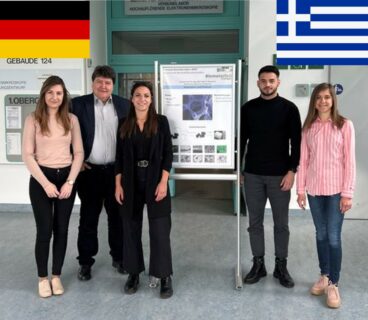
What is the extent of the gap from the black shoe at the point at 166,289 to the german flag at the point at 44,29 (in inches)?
103

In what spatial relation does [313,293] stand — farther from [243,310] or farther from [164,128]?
[164,128]

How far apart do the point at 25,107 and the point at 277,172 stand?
3063 mm

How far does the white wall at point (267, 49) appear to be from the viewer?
433cm

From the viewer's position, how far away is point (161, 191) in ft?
8.64

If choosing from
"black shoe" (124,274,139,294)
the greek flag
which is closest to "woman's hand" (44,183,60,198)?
"black shoe" (124,274,139,294)

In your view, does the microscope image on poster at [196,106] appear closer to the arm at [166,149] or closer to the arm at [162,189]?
the arm at [166,149]

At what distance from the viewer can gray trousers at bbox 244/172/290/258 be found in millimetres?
2770

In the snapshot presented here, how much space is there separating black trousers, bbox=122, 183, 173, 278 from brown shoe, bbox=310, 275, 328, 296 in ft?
3.06

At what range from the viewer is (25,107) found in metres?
4.58

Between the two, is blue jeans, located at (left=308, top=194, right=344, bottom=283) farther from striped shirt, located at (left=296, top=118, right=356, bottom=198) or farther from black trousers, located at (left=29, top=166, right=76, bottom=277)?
black trousers, located at (left=29, top=166, right=76, bottom=277)

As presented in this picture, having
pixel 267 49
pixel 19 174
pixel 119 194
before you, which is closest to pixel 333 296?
pixel 119 194

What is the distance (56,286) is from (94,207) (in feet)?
1.89

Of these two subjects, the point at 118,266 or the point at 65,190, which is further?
the point at 118,266

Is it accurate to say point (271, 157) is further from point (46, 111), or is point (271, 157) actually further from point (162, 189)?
point (46, 111)
